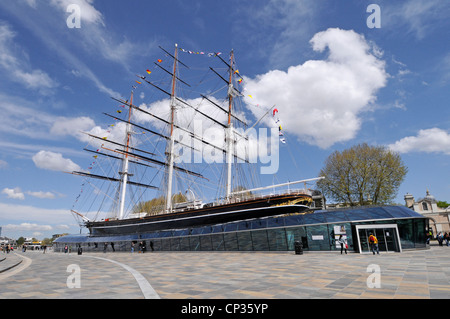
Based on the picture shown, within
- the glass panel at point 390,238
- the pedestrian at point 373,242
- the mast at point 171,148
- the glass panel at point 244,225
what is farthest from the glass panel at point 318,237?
the mast at point 171,148

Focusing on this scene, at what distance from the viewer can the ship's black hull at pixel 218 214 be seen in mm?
30766

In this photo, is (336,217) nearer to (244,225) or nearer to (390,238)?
(390,238)

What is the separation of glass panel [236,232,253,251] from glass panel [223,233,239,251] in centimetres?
51

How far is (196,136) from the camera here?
165ft

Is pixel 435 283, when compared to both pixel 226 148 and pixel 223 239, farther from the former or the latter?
pixel 226 148

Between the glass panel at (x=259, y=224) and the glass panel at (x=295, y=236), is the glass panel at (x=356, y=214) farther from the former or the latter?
the glass panel at (x=259, y=224)

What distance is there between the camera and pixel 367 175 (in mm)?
37281

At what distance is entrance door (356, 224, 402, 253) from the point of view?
18.5m

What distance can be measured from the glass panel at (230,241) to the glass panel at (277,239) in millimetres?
3907

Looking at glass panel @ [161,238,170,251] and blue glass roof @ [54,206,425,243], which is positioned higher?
blue glass roof @ [54,206,425,243]

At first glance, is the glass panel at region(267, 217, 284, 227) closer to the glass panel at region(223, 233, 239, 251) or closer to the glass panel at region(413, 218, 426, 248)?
the glass panel at region(223, 233, 239, 251)

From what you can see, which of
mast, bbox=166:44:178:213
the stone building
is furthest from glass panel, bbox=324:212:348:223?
the stone building
